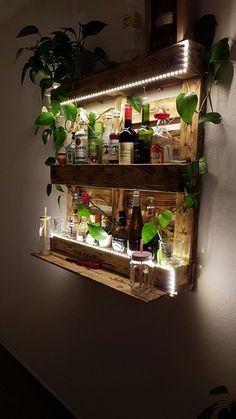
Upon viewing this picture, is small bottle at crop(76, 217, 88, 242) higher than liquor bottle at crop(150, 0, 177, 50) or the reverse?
the reverse

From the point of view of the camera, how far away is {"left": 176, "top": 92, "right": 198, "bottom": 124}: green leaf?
983mm

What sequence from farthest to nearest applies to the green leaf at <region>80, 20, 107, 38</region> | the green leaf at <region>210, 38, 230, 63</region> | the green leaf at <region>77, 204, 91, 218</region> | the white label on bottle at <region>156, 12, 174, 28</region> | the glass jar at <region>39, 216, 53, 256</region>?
the glass jar at <region>39, 216, 53, 256</region> → the green leaf at <region>77, 204, 91, 218</region> → the green leaf at <region>80, 20, 107, 38</region> → the white label on bottle at <region>156, 12, 174, 28</region> → the green leaf at <region>210, 38, 230, 63</region>

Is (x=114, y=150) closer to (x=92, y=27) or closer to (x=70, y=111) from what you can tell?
(x=70, y=111)

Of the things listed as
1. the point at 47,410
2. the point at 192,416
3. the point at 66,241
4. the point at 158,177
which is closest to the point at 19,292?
the point at 47,410

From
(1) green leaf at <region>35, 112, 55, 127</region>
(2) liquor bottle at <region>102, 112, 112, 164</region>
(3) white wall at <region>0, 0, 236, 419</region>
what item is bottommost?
(3) white wall at <region>0, 0, 236, 419</region>

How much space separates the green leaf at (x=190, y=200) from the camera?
3.47 ft

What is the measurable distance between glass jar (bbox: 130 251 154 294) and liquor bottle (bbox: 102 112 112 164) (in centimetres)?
42

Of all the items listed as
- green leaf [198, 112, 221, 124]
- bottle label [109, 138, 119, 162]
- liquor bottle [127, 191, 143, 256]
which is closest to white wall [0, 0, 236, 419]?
green leaf [198, 112, 221, 124]

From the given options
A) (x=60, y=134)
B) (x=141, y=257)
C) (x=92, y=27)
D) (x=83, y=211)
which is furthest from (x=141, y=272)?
(x=92, y=27)

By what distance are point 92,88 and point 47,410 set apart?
5.90 feet

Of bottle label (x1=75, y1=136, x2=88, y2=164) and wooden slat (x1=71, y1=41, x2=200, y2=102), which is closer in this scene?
wooden slat (x1=71, y1=41, x2=200, y2=102)

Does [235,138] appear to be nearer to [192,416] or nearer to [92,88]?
[92,88]

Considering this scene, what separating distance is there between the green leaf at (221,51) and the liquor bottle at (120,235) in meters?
0.67

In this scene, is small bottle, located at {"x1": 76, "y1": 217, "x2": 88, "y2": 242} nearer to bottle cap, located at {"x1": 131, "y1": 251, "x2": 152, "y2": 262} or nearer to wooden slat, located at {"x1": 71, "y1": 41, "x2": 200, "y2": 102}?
bottle cap, located at {"x1": 131, "y1": 251, "x2": 152, "y2": 262}
